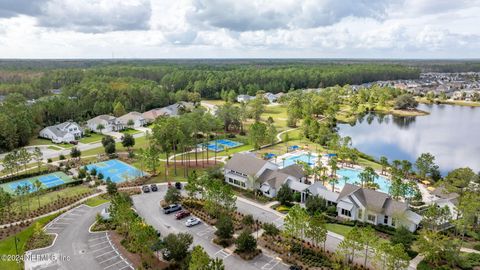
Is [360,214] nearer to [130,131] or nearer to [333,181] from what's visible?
[333,181]

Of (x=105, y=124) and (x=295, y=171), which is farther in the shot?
(x=105, y=124)

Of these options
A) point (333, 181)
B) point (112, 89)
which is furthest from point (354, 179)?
point (112, 89)

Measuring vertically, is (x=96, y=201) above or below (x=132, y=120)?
below

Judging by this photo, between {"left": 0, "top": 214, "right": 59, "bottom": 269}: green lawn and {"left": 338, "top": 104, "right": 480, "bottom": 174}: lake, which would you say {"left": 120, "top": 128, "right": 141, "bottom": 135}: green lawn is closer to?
{"left": 0, "top": 214, "right": 59, "bottom": 269}: green lawn

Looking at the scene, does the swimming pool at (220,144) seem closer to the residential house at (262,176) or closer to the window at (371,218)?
the residential house at (262,176)

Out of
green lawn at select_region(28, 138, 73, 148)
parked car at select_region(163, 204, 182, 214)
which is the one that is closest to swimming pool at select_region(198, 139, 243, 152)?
parked car at select_region(163, 204, 182, 214)

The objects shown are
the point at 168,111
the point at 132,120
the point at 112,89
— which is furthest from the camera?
the point at 112,89
